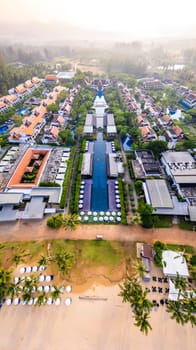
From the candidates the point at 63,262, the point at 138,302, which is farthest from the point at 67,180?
the point at 138,302

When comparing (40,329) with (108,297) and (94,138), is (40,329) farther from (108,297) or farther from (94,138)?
(94,138)

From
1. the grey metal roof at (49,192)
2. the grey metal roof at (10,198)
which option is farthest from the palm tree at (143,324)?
the grey metal roof at (10,198)

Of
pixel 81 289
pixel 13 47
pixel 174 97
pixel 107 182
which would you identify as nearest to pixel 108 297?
pixel 81 289

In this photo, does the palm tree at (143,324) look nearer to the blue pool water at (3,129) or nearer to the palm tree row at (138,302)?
the palm tree row at (138,302)

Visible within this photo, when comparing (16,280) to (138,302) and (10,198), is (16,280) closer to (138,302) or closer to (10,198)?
(10,198)

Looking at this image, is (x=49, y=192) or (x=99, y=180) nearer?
(x=49, y=192)

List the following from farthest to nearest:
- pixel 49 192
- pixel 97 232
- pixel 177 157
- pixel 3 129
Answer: pixel 3 129 → pixel 177 157 → pixel 49 192 → pixel 97 232

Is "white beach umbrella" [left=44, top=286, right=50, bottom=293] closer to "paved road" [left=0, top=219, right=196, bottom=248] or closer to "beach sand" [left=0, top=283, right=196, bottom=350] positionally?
"beach sand" [left=0, top=283, right=196, bottom=350]
